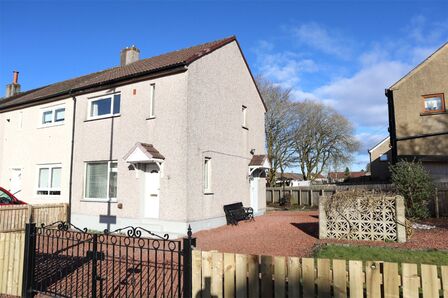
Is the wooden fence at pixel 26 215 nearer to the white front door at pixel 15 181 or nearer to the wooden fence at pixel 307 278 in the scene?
the white front door at pixel 15 181

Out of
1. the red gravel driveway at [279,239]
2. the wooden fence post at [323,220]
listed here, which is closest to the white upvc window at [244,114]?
the red gravel driveway at [279,239]

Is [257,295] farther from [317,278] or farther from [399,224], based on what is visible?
[399,224]

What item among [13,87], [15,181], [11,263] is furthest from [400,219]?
[13,87]

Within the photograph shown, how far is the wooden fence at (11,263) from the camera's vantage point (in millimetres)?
6398

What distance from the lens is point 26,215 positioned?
1370cm

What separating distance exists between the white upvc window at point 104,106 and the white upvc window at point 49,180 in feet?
10.7

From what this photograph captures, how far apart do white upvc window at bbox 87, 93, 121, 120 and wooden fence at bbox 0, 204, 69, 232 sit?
13.7ft

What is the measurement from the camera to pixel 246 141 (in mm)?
→ 17375

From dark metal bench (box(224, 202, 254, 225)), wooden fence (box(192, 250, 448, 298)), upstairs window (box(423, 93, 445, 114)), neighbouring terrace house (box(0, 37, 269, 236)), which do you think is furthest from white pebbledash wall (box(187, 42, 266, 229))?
upstairs window (box(423, 93, 445, 114))

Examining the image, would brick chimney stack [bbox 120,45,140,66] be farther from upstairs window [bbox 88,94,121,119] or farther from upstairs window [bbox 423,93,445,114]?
upstairs window [bbox 423,93,445,114]

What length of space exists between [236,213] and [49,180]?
919 cm

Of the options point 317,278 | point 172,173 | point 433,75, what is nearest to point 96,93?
point 172,173

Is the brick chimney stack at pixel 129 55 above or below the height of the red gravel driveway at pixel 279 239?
above

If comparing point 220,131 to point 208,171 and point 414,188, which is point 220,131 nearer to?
point 208,171
